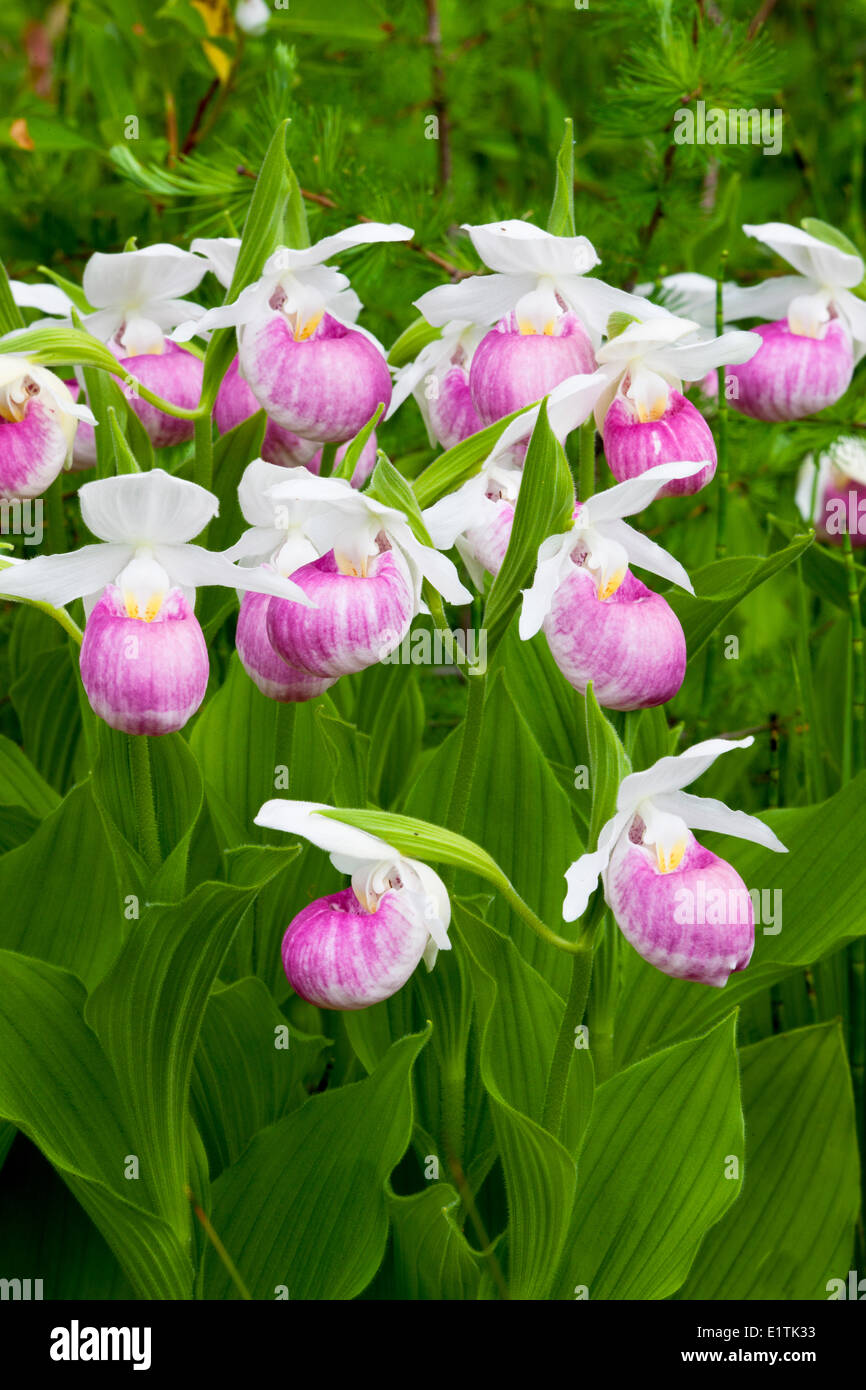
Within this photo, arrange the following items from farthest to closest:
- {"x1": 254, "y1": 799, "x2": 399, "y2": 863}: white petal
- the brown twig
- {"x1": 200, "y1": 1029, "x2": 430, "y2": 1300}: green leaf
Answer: the brown twig < {"x1": 200, "y1": 1029, "x2": 430, "y2": 1300}: green leaf < {"x1": 254, "y1": 799, "x2": 399, "y2": 863}: white petal

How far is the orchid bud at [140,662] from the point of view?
0.83 meters

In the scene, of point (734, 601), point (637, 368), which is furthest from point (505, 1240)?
point (637, 368)

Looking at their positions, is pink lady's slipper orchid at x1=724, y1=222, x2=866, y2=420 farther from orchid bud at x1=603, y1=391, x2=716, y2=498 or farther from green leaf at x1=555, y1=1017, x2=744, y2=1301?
green leaf at x1=555, y1=1017, x2=744, y2=1301

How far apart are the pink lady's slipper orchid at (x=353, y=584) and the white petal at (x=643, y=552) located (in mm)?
123

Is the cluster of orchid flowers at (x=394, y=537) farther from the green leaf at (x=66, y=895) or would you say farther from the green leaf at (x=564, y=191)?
the green leaf at (x=66, y=895)

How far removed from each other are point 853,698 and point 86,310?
86 centimetres

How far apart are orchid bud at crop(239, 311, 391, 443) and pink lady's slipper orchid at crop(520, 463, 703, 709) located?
0.23 metres

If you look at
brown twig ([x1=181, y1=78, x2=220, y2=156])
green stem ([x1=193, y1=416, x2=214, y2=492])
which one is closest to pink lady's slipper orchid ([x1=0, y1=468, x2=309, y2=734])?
green stem ([x1=193, y1=416, x2=214, y2=492])

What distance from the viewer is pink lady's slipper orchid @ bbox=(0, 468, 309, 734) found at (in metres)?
0.83

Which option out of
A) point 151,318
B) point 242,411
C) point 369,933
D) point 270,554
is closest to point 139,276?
point 151,318

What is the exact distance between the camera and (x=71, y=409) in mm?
1007

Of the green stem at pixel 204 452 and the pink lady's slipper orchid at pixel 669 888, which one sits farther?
the green stem at pixel 204 452

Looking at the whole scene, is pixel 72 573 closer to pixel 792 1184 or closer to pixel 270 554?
pixel 270 554
